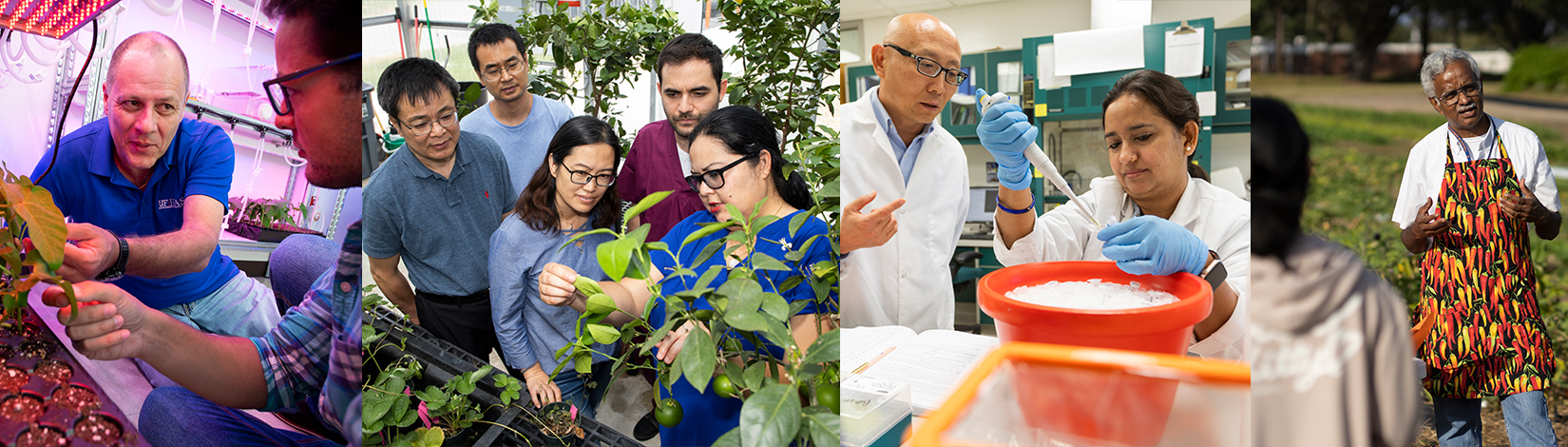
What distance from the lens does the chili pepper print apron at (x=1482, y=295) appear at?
116 cm

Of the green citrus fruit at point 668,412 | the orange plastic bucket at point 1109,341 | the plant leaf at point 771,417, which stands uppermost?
the orange plastic bucket at point 1109,341

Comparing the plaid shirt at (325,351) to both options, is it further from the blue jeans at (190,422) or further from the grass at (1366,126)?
the grass at (1366,126)

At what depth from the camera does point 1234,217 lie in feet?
3.98

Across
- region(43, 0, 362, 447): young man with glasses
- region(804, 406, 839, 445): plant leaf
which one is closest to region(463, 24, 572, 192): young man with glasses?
region(43, 0, 362, 447): young man with glasses

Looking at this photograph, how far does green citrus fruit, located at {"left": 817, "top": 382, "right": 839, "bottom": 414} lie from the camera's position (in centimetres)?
167

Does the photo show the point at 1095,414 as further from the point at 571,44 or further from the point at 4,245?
the point at 4,245

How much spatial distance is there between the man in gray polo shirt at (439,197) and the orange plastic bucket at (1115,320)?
4.46 ft

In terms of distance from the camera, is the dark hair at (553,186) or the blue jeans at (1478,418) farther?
the dark hair at (553,186)

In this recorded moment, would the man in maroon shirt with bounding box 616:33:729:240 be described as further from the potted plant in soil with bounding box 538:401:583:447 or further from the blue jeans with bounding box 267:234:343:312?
the blue jeans with bounding box 267:234:343:312

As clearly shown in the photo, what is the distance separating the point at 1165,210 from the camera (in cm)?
128

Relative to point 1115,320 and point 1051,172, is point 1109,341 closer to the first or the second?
point 1115,320

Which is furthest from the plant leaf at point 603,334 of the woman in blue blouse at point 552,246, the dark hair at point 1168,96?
the dark hair at point 1168,96

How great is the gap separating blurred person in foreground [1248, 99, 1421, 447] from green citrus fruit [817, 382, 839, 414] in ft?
2.70

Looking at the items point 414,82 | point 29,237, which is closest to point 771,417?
point 414,82
